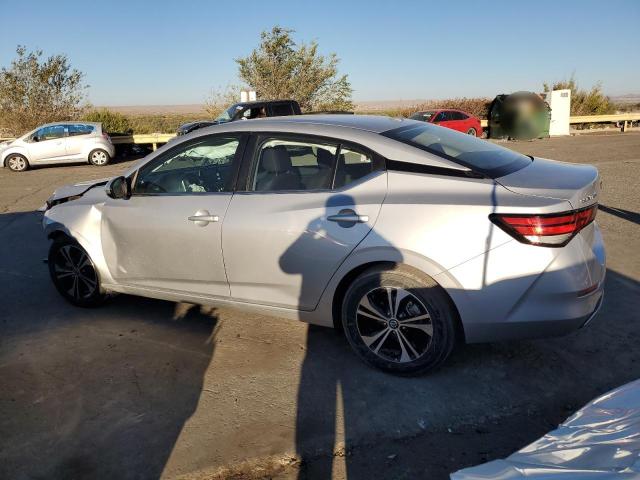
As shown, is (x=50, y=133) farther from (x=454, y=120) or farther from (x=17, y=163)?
(x=454, y=120)

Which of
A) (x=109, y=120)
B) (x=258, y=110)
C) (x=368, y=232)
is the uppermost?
(x=109, y=120)

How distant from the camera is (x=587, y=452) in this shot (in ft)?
5.34

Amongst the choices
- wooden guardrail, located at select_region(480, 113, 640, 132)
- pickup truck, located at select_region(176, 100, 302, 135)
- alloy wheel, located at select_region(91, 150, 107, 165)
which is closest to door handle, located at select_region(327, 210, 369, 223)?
pickup truck, located at select_region(176, 100, 302, 135)

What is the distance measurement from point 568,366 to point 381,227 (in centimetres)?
160

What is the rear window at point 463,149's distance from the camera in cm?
323

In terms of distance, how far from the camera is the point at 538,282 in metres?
2.87

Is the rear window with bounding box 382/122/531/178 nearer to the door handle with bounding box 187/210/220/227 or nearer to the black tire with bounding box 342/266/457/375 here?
the black tire with bounding box 342/266/457/375

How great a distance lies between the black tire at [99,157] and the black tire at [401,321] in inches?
660

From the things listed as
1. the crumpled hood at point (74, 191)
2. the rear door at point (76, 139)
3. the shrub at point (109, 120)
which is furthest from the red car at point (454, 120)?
the crumpled hood at point (74, 191)

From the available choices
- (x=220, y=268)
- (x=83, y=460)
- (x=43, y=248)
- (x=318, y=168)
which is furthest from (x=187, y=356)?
(x=43, y=248)

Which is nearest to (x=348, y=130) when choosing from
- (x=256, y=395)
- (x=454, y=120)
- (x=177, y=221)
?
(x=177, y=221)

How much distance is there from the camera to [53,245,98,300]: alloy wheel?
461 centimetres

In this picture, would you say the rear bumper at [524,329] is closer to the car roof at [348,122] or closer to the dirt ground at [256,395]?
the dirt ground at [256,395]

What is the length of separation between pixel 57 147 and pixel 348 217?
16763mm
